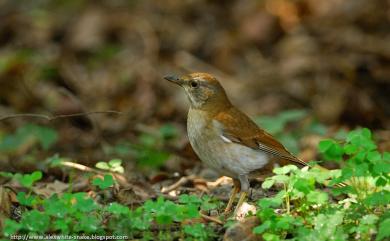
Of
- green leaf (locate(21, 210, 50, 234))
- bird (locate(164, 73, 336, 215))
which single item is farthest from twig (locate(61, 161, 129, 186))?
green leaf (locate(21, 210, 50, 234))

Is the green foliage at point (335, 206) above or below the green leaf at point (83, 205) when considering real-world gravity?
above

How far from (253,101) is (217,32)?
2.73 m

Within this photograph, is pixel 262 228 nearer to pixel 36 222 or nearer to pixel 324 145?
pixel 324 145

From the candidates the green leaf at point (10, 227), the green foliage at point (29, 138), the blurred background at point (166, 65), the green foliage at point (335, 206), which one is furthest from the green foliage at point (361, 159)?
the green foliage at point (29, 138)

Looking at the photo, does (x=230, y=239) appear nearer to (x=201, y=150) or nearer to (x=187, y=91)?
(x=201, y=150)

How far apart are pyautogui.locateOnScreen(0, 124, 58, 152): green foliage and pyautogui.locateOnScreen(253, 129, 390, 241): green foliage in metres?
4.59

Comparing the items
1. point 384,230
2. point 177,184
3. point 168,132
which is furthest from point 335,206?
point 168,132

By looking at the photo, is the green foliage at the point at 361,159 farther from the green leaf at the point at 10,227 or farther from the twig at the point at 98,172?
the green leaf at the point at 10,227

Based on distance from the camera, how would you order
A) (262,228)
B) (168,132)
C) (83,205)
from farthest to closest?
(168,132), (83,205), (262,228)

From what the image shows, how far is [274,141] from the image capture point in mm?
7008

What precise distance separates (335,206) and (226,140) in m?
1.32

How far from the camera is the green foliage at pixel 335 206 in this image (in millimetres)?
5145

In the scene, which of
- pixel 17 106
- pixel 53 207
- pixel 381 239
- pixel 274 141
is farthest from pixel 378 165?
pixel 17 106

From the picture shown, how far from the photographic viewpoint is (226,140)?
674cm
